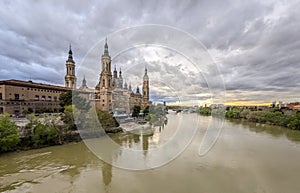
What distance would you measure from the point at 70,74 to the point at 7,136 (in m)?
21.4

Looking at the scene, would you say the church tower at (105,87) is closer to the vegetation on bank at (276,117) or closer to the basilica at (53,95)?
the basilica at (53,95)

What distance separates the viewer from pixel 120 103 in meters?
24.5

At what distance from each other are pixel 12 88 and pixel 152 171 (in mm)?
19189

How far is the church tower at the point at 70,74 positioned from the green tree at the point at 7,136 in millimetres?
19885

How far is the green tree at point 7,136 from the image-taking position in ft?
30.2

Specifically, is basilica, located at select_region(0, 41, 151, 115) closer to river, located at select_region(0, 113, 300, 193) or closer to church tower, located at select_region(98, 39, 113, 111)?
church tower, located at select_region(98, 39, 113, 111)

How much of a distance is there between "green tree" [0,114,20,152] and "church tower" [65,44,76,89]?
65.2 ft

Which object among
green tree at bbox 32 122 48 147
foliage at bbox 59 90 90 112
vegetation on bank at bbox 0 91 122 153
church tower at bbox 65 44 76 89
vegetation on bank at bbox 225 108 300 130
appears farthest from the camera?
church tower at bbox 65 44 76 89

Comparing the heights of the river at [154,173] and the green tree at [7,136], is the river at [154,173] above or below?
below

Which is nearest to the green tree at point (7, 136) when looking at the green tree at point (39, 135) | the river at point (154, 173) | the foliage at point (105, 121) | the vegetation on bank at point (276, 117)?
the river at point (154, 173)

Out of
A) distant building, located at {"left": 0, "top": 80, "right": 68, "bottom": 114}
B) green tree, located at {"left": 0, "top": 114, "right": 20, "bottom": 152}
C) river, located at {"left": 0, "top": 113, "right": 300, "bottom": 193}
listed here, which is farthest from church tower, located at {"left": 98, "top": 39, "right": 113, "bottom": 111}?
green tree, located at {"left": 0, "top": 114, "right": 20, "bottom": 152}

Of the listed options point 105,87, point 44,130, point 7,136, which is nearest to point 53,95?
point 105,87

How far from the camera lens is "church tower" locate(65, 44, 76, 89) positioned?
28.7m

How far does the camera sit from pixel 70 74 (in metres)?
29.1
